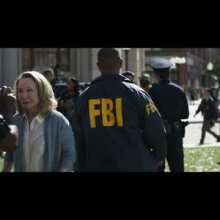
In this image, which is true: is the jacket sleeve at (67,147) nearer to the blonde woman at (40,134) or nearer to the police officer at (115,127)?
the blonde woman at (40,134)

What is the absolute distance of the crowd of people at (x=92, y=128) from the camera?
4387mm

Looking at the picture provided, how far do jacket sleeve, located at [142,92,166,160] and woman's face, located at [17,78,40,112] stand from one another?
715mm

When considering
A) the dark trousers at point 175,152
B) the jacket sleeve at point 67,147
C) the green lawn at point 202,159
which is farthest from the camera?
the green lawn at point 202,159

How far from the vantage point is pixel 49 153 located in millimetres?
4387

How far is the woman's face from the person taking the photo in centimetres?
436

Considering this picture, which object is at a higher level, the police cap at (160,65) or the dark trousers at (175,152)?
the police cap at (160,65)

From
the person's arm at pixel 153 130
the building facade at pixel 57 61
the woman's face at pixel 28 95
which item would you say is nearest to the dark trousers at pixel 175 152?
the person's arm at pixel 153 130

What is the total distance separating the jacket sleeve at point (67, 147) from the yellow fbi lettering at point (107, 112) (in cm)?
20
